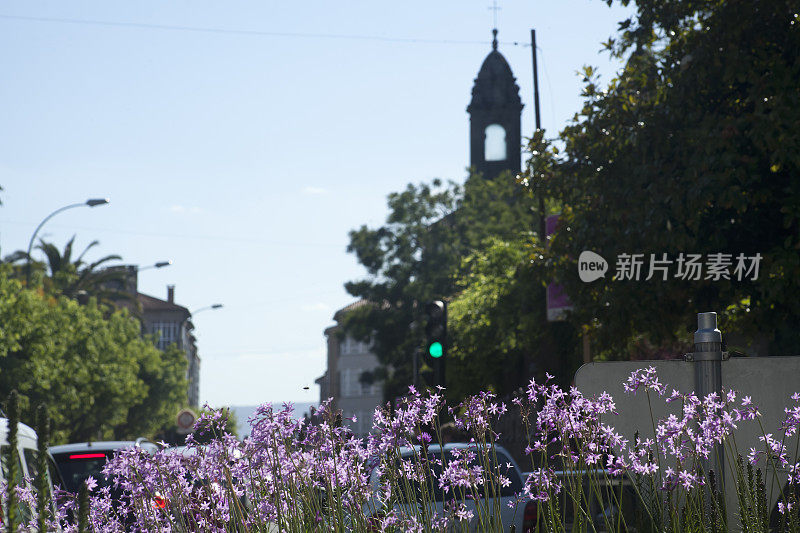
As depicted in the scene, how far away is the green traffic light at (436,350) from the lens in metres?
12.5

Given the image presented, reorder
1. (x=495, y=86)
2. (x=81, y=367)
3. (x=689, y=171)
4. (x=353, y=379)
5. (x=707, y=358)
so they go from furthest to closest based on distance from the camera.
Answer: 1. (x=353, y=379)
2. (x=495, y=86)
3. (x=81, y=367)
4. (x=689, y=171)
5. (x=707, y=358)

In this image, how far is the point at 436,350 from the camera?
12602mm

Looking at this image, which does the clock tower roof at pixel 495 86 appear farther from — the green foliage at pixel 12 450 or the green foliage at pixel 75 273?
the green foliage at pixel 12 450

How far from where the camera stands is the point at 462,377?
3594cm

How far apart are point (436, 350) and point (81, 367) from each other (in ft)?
111

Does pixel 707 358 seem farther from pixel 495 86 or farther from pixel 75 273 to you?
pixel 495 86

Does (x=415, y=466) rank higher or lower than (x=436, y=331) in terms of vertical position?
lower

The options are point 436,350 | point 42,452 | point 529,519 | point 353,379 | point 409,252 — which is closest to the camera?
point 42,452

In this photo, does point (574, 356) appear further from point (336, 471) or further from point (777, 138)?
point (336, 471)

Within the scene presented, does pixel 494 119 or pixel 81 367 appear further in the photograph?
pixel 494 119

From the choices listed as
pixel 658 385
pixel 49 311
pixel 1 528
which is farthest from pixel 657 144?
pixel 49 311

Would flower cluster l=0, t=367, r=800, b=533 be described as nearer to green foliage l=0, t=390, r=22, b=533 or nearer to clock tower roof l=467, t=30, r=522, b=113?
green foliage l=0, t=390, r=22, b=533

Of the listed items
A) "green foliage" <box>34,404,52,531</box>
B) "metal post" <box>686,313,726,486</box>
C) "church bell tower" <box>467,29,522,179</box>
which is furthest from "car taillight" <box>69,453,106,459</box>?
"church bell tower" <box>467,29,522,179</box>

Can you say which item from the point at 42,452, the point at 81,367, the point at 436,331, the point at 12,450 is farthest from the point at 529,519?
the point at 81,367
